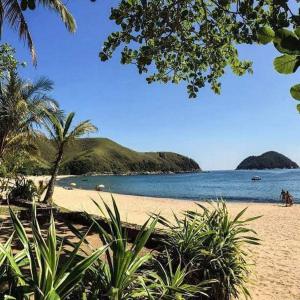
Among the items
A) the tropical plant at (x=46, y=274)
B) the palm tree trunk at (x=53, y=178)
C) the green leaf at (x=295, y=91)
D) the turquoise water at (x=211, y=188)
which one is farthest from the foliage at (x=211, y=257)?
the palm tree trunk at (x=53, y=178)

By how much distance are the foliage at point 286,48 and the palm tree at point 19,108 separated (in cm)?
1551

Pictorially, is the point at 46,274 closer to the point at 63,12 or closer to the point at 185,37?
the point at 185,37

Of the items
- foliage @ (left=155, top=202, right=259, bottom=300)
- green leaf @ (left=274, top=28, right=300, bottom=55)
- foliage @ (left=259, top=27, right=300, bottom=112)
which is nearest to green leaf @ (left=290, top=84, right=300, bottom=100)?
foliage @ (left=259, top=27, right=300, bottom=112)

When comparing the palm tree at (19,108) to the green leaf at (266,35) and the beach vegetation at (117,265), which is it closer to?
the beach vegetation at (117,265)

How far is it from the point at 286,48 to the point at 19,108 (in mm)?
15944

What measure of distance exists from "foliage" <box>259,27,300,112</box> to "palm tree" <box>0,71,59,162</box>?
50.9 feet

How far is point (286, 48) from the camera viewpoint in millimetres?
1128

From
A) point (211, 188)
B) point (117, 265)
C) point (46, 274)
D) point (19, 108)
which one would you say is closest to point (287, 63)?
point (46, 274)

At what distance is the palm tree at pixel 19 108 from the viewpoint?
1598 cm

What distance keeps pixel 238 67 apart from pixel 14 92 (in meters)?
12.4

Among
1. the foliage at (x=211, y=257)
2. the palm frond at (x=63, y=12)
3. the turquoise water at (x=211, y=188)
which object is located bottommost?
the foliage at (x=211, y=257)

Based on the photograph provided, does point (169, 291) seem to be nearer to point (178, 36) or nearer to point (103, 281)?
point (103, 281)

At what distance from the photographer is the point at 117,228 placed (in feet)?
13.5

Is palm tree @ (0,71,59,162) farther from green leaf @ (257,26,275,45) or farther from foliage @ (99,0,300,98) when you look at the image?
green leaf @ (257,26,275,45)
